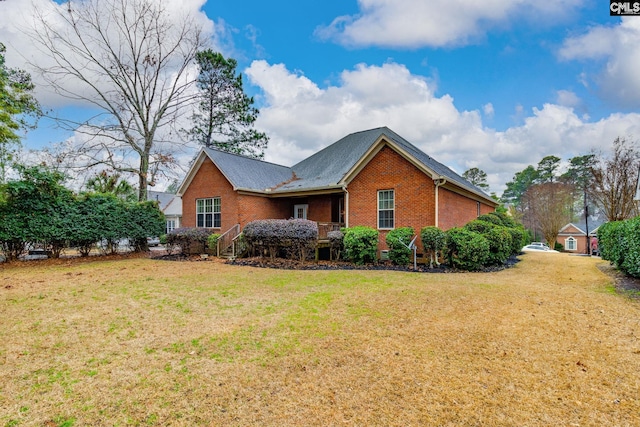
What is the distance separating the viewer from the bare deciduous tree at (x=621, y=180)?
20.0 metres

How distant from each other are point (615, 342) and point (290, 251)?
35.5 ft

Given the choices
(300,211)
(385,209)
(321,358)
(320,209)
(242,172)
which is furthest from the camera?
(300,211)

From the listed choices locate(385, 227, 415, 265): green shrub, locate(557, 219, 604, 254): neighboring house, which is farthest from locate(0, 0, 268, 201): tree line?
locate(557, 219, 604, 254): neighboring house

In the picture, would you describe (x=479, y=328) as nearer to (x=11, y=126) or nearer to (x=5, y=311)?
(x=5, y=311)

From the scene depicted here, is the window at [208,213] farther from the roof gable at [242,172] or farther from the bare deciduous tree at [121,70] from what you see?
the bare deciduous tree at [121,70]

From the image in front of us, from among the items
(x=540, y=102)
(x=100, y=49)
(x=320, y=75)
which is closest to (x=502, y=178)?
(x=540, y=102)

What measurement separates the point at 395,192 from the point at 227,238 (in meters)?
8.83

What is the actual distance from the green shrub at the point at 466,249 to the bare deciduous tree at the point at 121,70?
63.6 ft

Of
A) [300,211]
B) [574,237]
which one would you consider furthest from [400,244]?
[574,237]

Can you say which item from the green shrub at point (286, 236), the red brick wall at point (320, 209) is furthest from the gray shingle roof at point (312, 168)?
the green shrub at point (286, 236)

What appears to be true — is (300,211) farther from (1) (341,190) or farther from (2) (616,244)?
(2) (616,244)

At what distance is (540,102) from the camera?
19.0 metres

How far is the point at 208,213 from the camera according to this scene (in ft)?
60.7

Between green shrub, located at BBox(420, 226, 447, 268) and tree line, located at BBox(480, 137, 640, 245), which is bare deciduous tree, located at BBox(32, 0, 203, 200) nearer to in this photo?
green shrub, located at BBox(420, 226, 447, 268)
